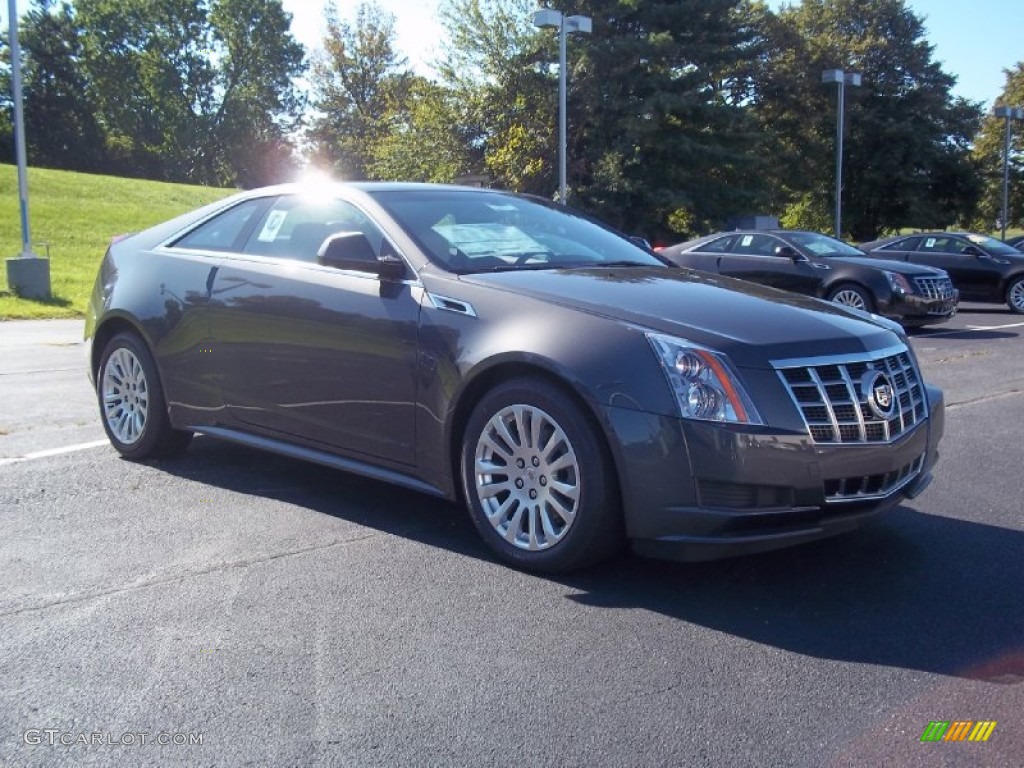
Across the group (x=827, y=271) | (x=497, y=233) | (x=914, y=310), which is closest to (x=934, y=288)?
(x=914, y=310)

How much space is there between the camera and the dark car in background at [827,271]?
47.2ft

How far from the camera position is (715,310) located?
432cm

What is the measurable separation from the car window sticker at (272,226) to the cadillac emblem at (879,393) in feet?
9.77

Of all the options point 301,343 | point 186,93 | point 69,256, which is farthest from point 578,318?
point 186,93

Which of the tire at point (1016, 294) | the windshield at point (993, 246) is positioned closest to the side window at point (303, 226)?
the tire at point (1016, 294)

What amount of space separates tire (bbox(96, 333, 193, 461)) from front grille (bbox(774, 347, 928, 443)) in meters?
3.52

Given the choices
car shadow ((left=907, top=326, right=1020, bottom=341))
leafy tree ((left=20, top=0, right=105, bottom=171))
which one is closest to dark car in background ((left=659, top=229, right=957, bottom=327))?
car shadow ((left=907, top=326, right=1020, bottom=341))

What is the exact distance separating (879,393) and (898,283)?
36.2 ft

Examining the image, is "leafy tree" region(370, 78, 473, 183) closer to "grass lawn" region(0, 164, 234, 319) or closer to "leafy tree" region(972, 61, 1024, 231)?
"grass lawn" region(0, 164, 234, 319)

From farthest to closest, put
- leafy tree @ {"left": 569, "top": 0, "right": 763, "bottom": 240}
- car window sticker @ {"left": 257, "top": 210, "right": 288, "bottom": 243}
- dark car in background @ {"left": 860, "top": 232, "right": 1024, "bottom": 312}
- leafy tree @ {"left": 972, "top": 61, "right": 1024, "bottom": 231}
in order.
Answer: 1. leafy tree @ {"left": 972, "top": 61, "right": 1024, "bottom": 231}
2. leafy tree @ {"left": 569, "top": 0, "right": 763, "bottom": 240}
3. dark car in background @ {"left": 860, "top": 232, "right": 1024, "bottom": 312}
4. car window sticker @ {"left": 257, "top": 210, "right": 288, "bottom": 243}

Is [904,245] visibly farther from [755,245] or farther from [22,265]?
[22,265]

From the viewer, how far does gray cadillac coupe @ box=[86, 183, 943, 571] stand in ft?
12.7

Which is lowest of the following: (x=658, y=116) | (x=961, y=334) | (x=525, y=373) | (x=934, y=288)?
(x=961, y=334)

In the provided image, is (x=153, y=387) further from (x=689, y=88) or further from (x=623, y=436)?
(x=689, y=88)
